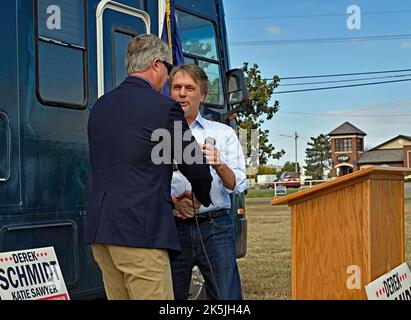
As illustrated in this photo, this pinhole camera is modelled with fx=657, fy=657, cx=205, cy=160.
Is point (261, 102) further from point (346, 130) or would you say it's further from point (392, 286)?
point (346, 130)

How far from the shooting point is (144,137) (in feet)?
10.1

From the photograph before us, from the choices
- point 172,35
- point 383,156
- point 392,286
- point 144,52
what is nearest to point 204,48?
point 172,35

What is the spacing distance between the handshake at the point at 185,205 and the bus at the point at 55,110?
0.83 m

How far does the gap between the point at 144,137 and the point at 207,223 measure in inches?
38.4

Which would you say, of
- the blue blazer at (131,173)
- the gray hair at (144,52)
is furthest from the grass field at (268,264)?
the gray hair at (144,52)

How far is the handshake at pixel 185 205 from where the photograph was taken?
12.1ft

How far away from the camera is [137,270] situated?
307 centimetres

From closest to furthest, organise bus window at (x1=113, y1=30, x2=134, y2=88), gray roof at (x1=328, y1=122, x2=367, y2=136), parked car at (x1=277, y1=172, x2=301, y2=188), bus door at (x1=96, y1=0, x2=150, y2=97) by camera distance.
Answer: bus door at (x1=96, y1=0, x2=150, y2=97)
bus window at (x1=113, y1=30, x2=134, y2=88)
parked car at (x1=277, y1=172, x2=301, y2=188)
gray roof at (x1=328, y1=122, x2=367, y2=136)

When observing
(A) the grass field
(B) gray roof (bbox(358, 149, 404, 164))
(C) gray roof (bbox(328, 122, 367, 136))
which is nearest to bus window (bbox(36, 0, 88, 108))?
(A) the grass field

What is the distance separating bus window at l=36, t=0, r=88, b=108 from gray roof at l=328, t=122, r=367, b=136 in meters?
77.6

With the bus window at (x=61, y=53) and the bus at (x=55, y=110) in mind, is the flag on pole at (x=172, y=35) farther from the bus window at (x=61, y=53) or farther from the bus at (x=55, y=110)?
the bus window at (x=61, y=53)

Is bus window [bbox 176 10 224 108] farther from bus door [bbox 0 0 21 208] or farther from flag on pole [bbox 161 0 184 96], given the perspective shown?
bus door [bbox 0 0 21 208]

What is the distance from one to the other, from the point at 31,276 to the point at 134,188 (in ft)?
3.68

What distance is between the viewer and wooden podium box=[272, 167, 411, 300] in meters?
3.73
